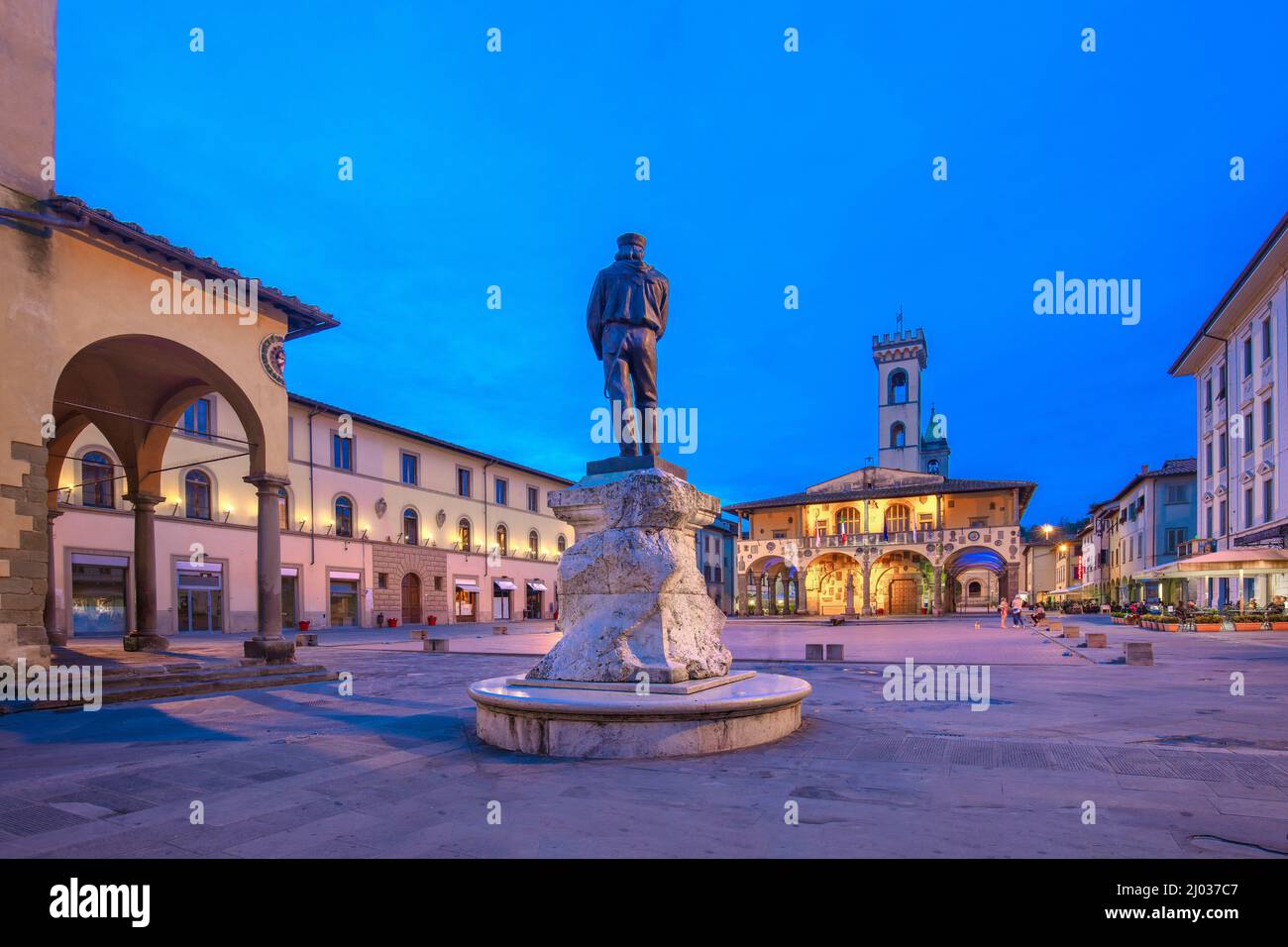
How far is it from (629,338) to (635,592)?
2378 millimetres

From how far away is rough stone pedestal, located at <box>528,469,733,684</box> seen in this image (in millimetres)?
5797

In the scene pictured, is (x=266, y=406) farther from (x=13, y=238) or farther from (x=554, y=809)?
(x=554, y=809)

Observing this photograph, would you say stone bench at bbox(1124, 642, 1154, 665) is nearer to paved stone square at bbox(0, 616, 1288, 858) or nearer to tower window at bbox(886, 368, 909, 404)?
paved stone square at bbox(0, 616, 1288, 858)

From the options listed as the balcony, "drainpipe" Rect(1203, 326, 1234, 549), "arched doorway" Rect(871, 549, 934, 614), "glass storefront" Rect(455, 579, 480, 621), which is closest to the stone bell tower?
"arched doorway" Rect(871, 549, 934, 614)

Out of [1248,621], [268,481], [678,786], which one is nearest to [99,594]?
[268,481]

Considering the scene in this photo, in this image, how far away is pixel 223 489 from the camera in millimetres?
27688

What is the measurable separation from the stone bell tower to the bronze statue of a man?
5846 centimetres

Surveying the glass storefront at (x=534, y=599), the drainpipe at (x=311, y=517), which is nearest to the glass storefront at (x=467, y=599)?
the glass storefront at (x=534, y=599)

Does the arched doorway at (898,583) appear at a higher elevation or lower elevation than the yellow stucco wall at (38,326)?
lower

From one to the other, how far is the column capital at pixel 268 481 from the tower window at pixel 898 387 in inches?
2347

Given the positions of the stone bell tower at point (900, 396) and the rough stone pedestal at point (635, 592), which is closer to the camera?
the rough stone pedestal at point (635, 592)

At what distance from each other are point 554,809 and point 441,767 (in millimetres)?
1427

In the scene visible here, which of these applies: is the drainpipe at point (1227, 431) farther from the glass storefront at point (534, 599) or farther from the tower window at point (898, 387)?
the glass storefront at point (534, 599)

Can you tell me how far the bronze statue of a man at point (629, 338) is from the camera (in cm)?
687
